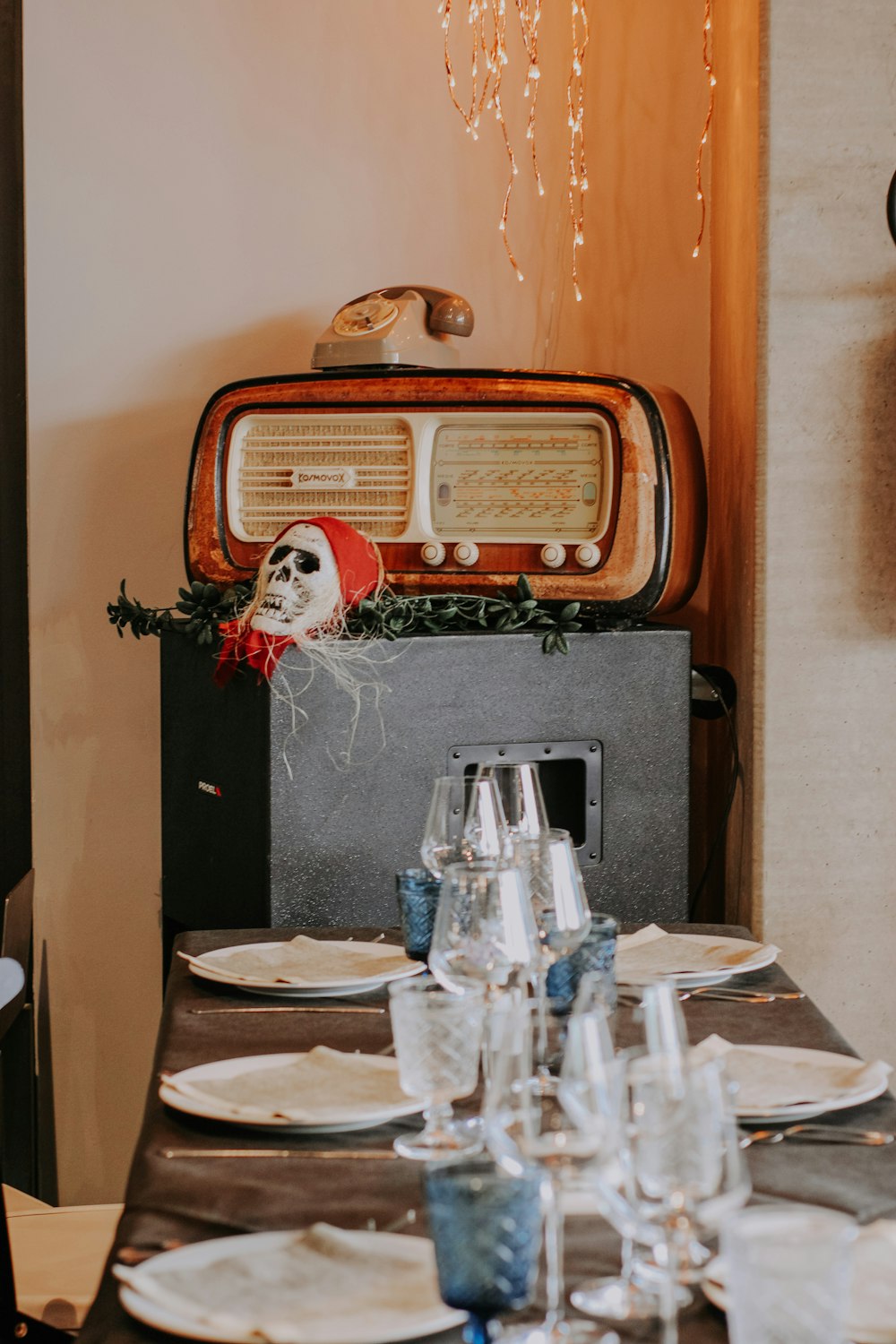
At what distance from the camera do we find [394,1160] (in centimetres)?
96

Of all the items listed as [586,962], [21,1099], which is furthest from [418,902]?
[21,1099]

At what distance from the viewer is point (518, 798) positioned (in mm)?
1385

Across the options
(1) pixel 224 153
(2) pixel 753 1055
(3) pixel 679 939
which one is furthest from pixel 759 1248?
(1) pixel 224 153

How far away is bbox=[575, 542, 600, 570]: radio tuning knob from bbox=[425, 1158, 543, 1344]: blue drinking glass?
134 centimetres

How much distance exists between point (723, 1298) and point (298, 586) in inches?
45.4

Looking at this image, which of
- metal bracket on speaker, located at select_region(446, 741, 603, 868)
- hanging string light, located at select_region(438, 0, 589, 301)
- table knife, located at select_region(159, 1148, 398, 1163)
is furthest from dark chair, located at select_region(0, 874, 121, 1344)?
hanging string light, located at select_region(438, 0, 589, 301)

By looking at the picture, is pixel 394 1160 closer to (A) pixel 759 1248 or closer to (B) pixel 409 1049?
(B) pixel 409 1049

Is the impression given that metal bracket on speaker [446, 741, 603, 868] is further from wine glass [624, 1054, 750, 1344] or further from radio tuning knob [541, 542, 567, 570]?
wine glass [624, 1054, 750, 1344]

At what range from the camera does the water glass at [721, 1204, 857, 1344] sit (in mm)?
593

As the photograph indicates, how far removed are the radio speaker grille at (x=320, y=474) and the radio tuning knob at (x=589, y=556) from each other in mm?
257

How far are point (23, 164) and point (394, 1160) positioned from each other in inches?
83.0

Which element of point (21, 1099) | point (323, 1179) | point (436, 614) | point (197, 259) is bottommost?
point (21, 1099)

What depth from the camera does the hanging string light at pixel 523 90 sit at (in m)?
2.46

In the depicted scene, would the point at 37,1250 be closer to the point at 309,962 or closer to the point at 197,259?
the point at 309,962
